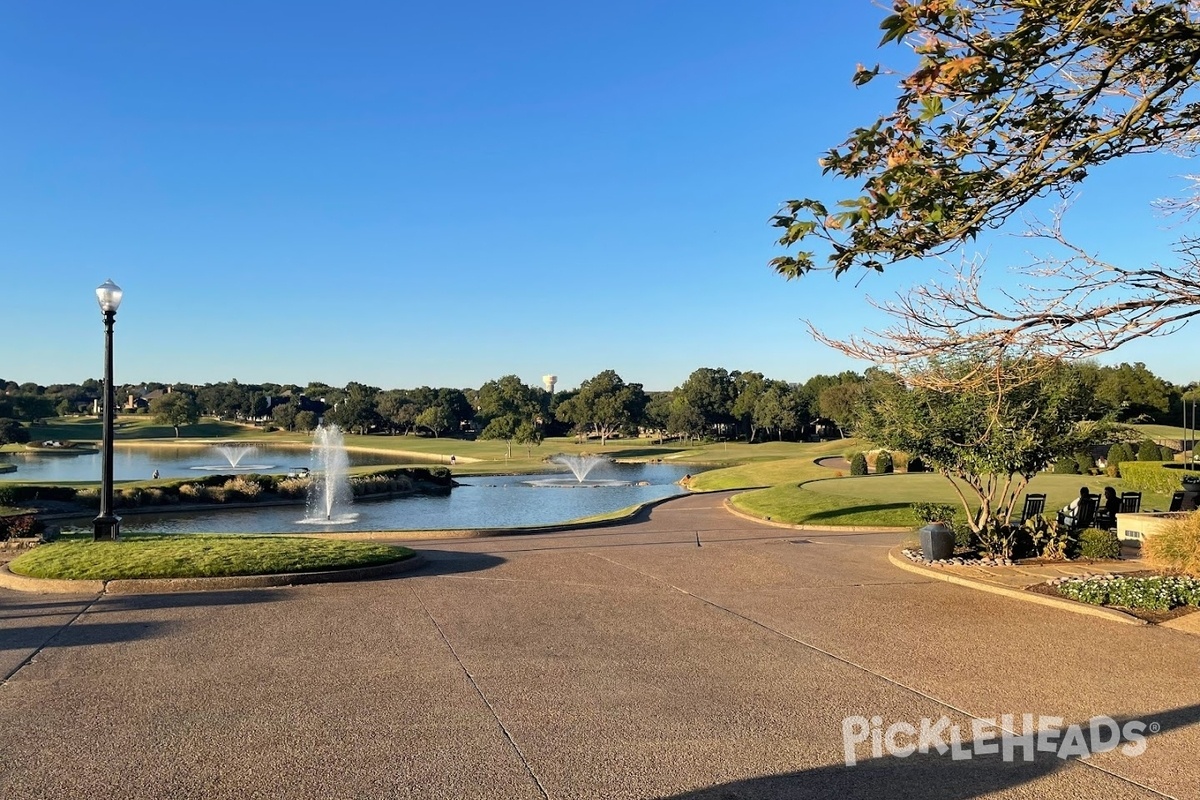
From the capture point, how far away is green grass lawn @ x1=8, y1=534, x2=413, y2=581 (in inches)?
438

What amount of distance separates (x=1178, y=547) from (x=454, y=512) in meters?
26.4

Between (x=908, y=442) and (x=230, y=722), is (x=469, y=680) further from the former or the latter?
(x=908, y=442)

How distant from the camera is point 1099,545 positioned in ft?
44.2

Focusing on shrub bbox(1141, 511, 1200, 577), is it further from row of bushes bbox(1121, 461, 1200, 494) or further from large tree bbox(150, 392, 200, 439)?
large tree bbox(150, 392, 200, 439)

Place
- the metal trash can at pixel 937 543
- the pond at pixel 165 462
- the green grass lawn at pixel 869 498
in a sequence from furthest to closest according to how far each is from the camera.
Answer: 1. the pond at pixel 165 462
2. the green grass lawn at pixel 869 498
3. the metal trash can at pixel 937 543

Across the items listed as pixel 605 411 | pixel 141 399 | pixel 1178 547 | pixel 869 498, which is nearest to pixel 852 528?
pixel 869 498

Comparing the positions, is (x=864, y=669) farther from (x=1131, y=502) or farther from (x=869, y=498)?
(x=869, y=498)

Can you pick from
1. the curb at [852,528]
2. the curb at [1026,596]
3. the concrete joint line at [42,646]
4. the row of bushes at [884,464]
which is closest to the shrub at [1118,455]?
the row of bushes at [884,464]

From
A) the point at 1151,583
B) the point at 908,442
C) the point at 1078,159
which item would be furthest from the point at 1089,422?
the point at 1078,159

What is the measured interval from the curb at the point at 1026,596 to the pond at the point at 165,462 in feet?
144

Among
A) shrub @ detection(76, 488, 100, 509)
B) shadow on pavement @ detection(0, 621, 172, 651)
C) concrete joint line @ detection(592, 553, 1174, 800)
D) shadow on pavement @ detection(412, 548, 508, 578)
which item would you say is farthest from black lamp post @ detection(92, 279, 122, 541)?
shrub @ detection(76, 488, 100, 509)

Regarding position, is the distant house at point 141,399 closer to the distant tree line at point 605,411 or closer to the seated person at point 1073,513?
the distant tree line at point 605,411

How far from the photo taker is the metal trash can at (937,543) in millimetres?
13852

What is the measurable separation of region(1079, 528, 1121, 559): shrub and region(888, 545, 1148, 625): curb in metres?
2.85
